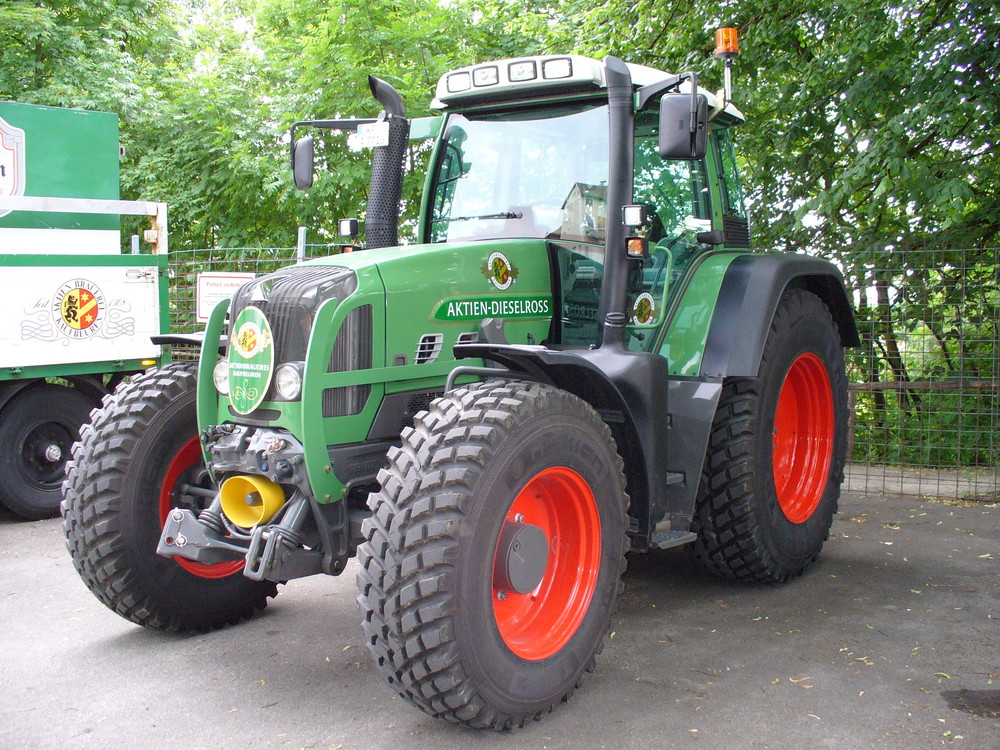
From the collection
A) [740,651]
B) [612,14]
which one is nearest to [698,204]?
[740,651]

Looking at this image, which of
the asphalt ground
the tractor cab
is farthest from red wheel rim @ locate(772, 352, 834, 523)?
the tractor cab

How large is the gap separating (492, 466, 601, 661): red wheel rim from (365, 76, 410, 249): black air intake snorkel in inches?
68.1

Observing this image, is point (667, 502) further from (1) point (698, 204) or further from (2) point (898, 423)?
(2) point (898, 423)

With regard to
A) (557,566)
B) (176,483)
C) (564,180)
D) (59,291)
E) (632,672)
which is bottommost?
(632,672)

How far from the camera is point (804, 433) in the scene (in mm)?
5426

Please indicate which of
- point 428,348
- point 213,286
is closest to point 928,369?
point 428,348

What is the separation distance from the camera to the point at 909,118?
21.7 ft

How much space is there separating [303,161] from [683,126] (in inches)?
76.4

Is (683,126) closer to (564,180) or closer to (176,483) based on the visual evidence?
(564,180)

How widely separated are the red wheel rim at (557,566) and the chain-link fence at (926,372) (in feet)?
15.6

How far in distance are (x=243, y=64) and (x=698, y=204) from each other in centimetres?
914

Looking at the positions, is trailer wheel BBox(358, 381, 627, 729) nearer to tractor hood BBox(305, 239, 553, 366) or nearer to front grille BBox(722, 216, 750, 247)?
tractor hood BBox(305, 239, 553, 366)

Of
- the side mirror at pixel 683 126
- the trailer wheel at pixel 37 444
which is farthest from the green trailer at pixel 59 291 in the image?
the side mirror at pixel 683 126

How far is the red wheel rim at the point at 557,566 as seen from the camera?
3445 mm
